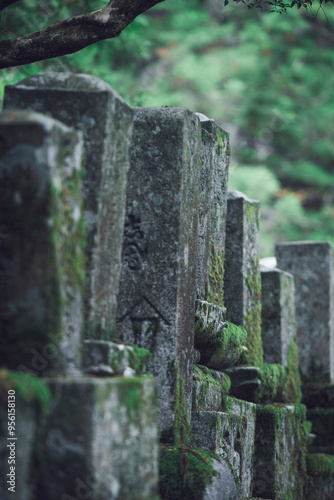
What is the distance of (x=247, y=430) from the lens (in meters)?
5.64

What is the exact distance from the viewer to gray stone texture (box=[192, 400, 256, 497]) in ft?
15.8

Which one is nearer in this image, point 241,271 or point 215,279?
point 215,279

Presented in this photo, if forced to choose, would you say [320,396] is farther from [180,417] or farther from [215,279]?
[180,417]

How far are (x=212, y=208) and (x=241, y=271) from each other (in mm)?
879

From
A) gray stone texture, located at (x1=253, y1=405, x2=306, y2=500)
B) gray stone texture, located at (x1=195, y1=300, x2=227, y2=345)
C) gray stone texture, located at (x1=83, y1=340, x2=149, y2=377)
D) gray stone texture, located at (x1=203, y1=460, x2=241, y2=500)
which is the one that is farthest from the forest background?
gray stone texture, located at (x1=83, y1=340, x2=149, y2=377)

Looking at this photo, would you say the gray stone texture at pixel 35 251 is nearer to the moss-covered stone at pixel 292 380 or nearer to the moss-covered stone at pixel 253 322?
the moss-covered stone at pixel 253 322

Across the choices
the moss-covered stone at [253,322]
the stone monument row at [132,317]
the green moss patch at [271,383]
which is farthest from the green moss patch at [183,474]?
the moss-covered stone at [253,322]

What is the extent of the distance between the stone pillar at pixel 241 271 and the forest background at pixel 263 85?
992 centimetres

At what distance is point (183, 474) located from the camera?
4.07 metres

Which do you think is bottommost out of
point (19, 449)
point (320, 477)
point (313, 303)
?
point (320, 477)

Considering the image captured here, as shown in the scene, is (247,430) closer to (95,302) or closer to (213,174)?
(213,174)

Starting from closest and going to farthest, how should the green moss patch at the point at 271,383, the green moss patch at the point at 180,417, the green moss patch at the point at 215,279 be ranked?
the green moss patch at the point at 180,417 → the green moss patch at the point at 215,279 → the green moss patch at the point at 271,383

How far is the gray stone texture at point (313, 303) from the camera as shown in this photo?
29.3 feet

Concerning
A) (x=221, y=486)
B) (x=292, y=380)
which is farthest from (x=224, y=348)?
(x=292, y=380)
